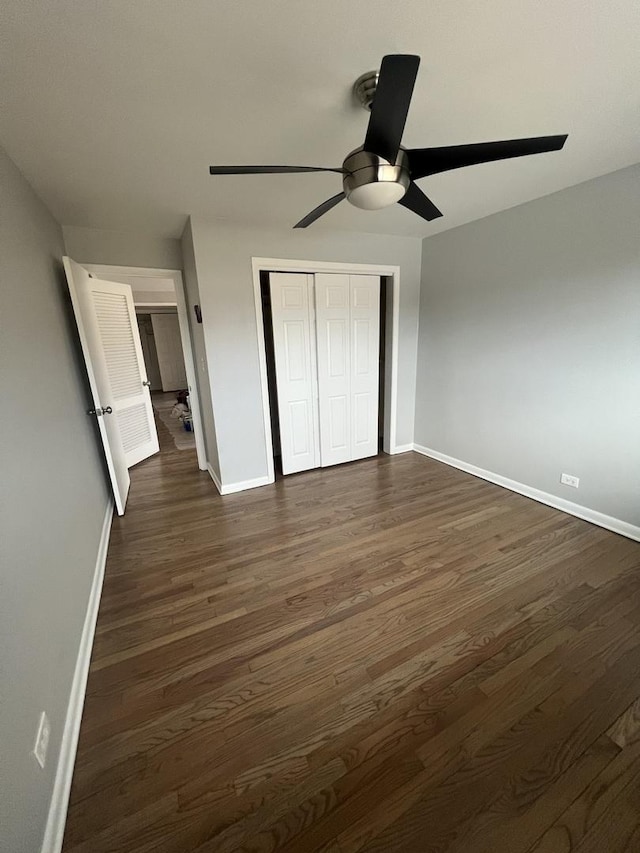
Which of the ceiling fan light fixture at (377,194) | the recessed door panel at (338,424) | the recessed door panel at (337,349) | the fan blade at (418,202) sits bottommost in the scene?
the recessed door panel at (338,424)

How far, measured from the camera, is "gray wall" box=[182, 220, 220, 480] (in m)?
2.74

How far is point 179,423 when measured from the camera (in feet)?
18.4

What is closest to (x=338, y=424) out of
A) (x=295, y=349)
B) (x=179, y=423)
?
(x=295, y=349)

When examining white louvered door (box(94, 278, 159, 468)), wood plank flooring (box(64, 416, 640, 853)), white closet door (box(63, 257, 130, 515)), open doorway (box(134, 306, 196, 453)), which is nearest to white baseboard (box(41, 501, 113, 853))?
wood plank flooring (box(64, 416, 640, 853))

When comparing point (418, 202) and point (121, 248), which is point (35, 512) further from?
point (121, 248)

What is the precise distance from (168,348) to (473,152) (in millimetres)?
8896

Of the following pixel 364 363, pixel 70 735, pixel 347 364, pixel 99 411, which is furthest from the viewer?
pixel 364 363

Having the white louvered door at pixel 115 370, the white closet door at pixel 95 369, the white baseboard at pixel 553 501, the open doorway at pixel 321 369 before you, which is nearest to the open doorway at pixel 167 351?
the white louvered door at pixel 115 370

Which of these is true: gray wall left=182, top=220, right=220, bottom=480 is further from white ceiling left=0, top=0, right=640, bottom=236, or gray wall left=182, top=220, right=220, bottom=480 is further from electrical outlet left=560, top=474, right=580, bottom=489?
electrical outlet left=560, top=474, right=580, bottom=489

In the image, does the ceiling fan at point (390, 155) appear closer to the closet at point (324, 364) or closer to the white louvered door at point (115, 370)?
the closet at point (324, 364)

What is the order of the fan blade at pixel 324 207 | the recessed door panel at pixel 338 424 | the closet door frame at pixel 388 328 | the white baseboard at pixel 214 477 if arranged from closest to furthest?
1. the fan blade at pixel 324 207
2. the closet door frame at pixel 388 328
3. the white baseboard at pixel 214 477
4. the recessed door panel at pixel 338 424

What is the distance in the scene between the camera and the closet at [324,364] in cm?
314

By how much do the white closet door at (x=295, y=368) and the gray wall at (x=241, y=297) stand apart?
0.86 feet

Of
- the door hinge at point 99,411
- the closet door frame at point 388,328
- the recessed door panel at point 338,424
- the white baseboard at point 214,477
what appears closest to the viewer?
the door hinge at point 99,411
